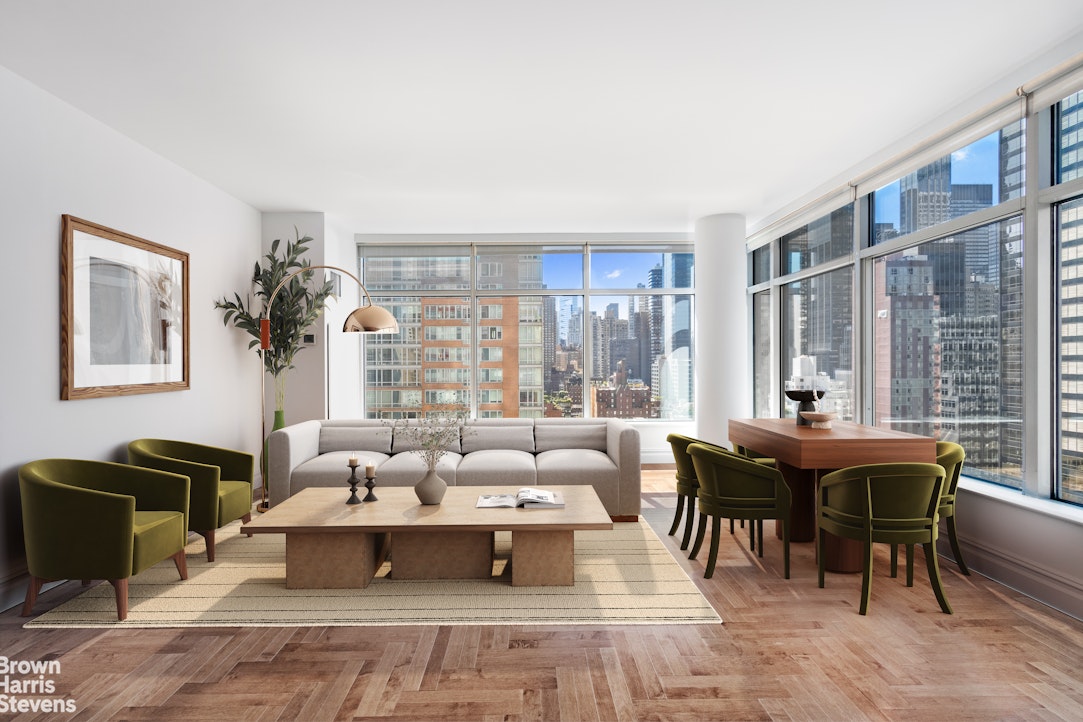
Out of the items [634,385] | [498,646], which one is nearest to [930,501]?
[498,646]

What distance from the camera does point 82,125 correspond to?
372cm

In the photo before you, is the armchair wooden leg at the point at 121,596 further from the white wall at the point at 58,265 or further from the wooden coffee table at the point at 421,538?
the white wall at the point at 58,265

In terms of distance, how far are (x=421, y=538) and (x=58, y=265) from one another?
266cm

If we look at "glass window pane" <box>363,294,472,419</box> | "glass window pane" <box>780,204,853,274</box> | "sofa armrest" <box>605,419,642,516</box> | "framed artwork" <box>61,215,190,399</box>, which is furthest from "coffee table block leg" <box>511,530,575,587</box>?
"glass window pane" <box>363,294,472,419</box>

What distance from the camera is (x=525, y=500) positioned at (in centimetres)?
356

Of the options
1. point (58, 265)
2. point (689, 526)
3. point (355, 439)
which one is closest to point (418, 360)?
point (355, 439)

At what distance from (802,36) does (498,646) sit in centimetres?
326

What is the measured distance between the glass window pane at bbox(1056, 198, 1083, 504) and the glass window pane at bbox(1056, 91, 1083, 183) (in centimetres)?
16

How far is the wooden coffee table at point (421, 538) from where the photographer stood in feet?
10.5

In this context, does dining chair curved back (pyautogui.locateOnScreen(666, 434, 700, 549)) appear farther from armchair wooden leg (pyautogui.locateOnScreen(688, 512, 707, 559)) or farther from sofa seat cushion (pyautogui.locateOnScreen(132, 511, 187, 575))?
sofa seat cushion (pyautogui.locateOnScreen(132, 511, 187, 575))

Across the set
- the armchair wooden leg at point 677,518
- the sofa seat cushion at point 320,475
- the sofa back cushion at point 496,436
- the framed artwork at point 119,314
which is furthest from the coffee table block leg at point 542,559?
the framed artwork at point 119,314

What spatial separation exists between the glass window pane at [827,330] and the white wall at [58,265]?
4.79 m

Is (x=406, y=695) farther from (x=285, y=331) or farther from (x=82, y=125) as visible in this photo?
(x=285, y=331)

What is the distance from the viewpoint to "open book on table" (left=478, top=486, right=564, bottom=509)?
356 cm
